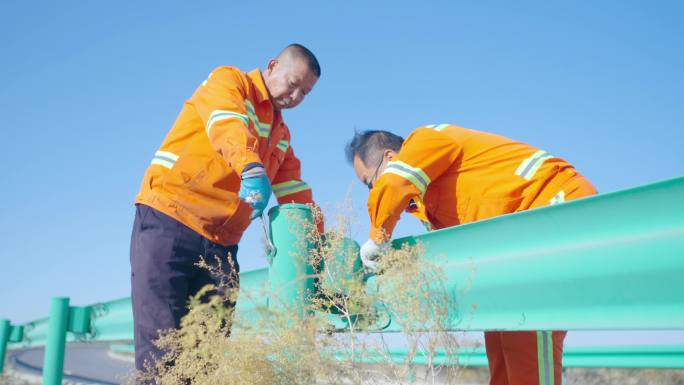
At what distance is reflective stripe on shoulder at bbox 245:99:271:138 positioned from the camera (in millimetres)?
2812

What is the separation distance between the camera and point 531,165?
8.42ft

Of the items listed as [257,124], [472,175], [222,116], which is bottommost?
[472,175]

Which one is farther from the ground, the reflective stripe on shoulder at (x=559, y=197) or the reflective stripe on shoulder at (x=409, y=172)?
the reflective stripe on shoulder at (x=409, y=172)

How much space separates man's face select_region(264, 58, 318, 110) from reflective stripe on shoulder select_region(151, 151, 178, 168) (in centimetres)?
59

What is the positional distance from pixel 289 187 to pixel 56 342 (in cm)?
244

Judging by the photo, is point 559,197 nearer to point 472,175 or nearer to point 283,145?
point 472,175

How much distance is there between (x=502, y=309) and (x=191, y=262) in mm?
1419

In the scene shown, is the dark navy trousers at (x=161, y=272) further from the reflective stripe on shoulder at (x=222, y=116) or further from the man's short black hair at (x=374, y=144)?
the man's short black hair at (x=374, y=144)

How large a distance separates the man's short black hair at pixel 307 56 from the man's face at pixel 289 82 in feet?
0.06

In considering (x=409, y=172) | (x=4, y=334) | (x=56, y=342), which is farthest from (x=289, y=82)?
(x=4, y=334)

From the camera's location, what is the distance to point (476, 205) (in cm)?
254

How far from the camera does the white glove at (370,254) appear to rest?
2.03 meters

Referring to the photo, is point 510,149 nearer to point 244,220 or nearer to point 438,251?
point 438,251

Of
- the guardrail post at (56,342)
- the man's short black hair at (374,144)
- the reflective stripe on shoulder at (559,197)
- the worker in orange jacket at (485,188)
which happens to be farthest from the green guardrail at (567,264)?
the guardrail post at (56,342)
